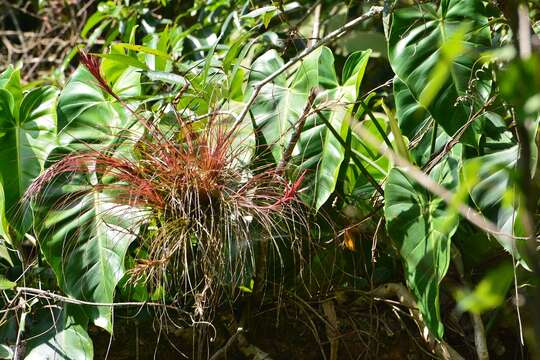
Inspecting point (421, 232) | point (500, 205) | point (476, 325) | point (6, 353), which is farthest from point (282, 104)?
point (6, 353)

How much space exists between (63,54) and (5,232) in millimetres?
1839

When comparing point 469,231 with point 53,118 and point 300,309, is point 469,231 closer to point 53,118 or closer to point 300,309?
point 300,309

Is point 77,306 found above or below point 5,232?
below

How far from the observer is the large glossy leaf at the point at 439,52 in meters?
1.59

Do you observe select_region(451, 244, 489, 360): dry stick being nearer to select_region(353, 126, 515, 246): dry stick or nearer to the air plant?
the air plant

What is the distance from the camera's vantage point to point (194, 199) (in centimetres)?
158

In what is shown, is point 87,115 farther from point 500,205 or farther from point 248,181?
point 500,205

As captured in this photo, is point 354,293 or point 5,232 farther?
point 354,293

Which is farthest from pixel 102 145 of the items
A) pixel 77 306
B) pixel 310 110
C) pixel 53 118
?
pixel 310 110

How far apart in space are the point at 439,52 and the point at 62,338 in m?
0.96

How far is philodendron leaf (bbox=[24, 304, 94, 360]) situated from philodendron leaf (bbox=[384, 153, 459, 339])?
2.15ft

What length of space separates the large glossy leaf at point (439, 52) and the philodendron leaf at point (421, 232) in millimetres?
141

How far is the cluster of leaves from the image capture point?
5.21 feet

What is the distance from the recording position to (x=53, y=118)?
186 cm
